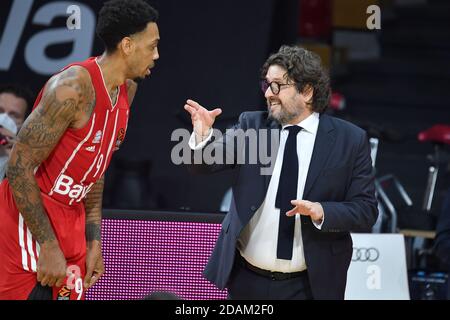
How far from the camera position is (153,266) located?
5.18m

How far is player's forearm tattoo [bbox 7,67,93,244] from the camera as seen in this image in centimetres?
355

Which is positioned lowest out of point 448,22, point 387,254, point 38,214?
point 387,254

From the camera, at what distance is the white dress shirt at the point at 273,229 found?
4.02 m

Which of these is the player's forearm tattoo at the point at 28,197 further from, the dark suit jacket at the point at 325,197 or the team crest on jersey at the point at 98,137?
the dark suit jacket at the point at 325,197

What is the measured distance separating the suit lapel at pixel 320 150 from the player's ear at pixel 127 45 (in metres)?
0.91

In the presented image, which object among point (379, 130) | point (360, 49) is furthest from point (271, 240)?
point (360, 49)

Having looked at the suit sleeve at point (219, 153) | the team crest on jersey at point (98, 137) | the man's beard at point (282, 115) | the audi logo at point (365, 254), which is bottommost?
the audi logo at point (365, 254)

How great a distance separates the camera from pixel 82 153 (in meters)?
3.68

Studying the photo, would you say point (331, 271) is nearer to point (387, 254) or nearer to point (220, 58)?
point (387, 254)

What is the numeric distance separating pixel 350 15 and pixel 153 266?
610 cm

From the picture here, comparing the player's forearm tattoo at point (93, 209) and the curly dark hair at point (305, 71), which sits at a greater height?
the curly dark hair at point (305, 71)

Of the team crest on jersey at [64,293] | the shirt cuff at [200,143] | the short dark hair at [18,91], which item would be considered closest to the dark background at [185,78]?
the short dark hair at [18,91]

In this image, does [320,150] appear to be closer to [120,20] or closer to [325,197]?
[325,197]

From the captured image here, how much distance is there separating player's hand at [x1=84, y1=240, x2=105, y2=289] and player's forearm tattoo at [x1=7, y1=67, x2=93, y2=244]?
0.37m
